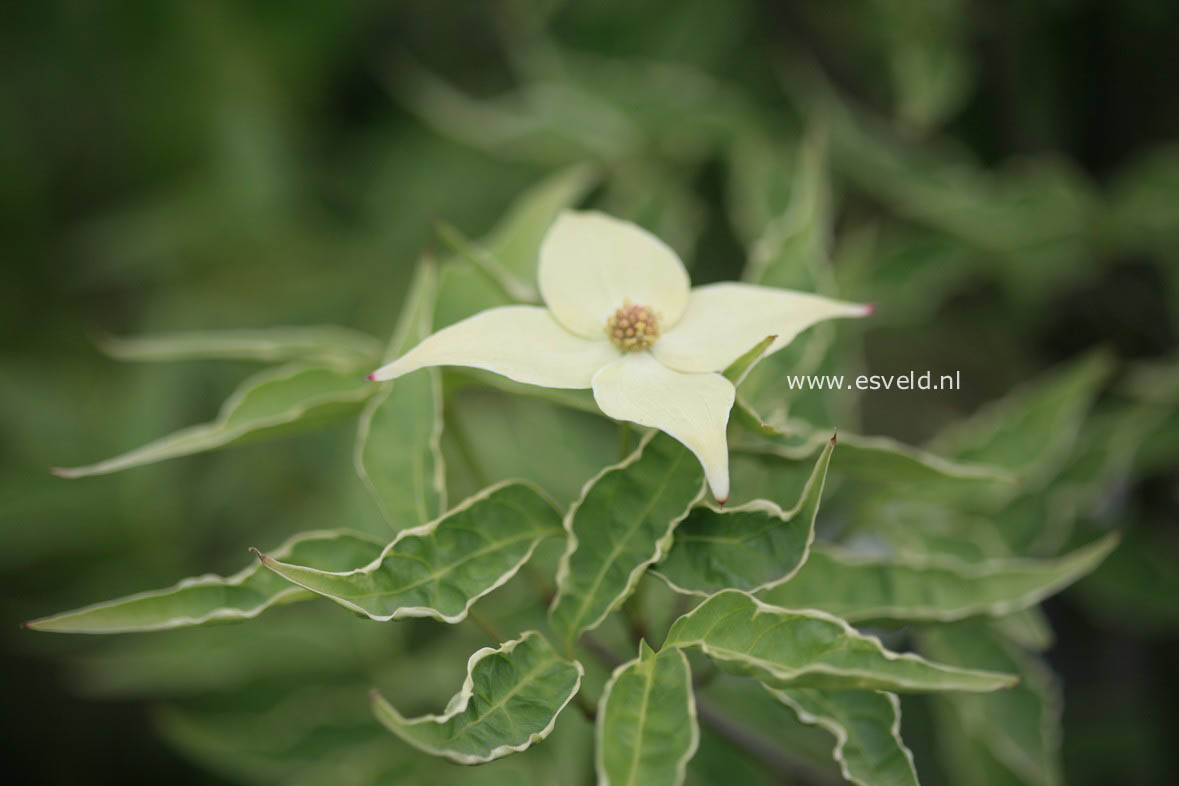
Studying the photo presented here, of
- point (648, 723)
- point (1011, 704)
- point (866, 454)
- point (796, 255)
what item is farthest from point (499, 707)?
point (1011, 704)

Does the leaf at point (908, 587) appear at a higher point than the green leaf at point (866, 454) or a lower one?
lower

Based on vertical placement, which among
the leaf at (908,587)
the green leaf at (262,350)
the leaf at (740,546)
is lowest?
the leaf at (740,546)

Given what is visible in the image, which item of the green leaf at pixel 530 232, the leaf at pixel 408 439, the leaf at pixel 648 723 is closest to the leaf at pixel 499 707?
the leaf at pixel 648 723

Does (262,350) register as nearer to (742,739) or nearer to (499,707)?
(499,707)

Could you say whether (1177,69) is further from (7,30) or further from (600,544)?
(7,30)

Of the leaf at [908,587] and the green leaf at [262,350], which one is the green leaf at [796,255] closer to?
the leaf at [908,587]

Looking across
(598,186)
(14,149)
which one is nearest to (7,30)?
(14,149)

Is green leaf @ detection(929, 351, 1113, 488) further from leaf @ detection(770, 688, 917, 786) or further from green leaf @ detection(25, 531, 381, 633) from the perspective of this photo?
green leaf @ detection(25, 531, 381, 633)
